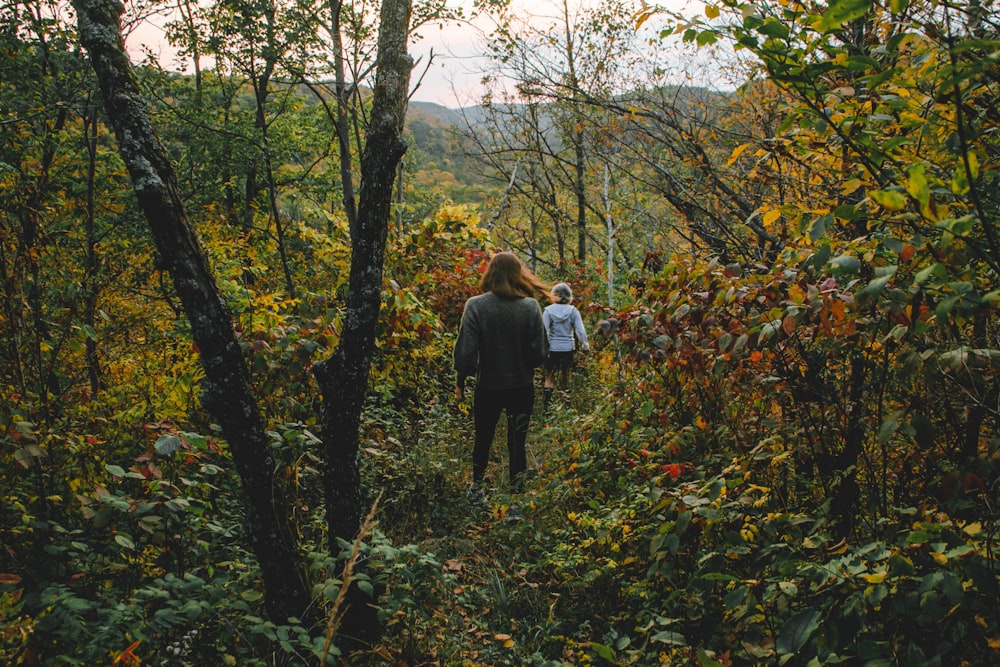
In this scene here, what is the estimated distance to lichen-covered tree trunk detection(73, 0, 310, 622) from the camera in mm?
2393

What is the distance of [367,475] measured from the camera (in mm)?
4559

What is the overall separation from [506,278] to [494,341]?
594 millimetres

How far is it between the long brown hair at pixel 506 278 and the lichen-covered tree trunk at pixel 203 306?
2.66 metres

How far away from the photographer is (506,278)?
16.2ft

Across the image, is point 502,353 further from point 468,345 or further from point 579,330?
point 579,330

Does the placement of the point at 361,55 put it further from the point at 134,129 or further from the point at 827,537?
the point at 827,537

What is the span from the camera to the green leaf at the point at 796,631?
1641mm

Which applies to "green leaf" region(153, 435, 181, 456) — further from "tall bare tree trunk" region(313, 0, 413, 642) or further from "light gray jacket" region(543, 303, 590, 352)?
"light gray jacket" region(543, 303, 590, 352)

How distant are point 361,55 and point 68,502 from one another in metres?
7.10

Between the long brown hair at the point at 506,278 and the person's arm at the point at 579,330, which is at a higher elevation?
the long brown hair at the point at 506,278

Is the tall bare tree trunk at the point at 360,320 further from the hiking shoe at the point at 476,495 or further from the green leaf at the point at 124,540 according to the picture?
the hiking shoe at the point at 476,495

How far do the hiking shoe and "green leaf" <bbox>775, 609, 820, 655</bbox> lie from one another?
330 centimetres

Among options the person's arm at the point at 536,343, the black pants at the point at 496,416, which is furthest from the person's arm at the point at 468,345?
the person's arm at the point at 536,343

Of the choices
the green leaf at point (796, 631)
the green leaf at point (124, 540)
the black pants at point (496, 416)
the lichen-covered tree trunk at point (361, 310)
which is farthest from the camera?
the black pants at point (496, 416)
